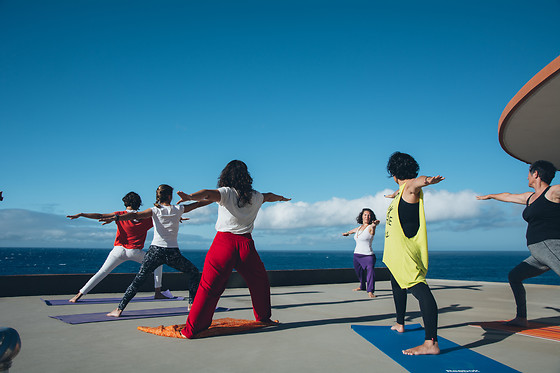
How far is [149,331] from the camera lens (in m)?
4.62

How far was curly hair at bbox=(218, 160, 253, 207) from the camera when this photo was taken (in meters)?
4.59

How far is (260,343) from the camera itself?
4.17 meters

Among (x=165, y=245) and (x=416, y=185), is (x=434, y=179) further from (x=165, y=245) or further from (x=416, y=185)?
(x=165, y=245)

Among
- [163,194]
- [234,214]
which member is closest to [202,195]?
[234,214]

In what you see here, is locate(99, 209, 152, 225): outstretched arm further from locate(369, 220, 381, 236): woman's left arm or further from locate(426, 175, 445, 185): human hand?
locate(369, 220, 381, 236): woman's left arm

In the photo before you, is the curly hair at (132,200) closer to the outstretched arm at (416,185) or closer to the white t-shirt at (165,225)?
the white t-shirt at (165,225)

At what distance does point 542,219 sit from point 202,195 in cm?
373

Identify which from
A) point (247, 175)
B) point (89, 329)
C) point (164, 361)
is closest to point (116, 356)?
point (164, 361)

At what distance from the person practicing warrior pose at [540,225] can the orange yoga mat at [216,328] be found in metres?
3.11

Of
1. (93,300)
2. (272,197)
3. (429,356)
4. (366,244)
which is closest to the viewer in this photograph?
(429,356)

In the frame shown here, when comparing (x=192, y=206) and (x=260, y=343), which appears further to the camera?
(x=192, y=206)

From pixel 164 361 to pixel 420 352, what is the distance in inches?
88.4

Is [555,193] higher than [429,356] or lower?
higher

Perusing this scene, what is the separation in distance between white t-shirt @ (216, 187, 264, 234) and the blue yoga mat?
1781 mm
